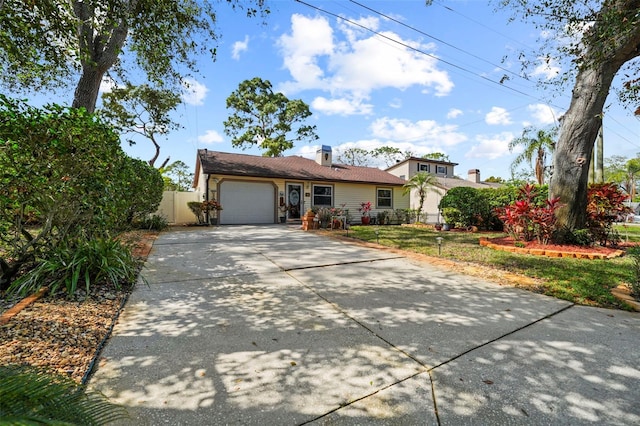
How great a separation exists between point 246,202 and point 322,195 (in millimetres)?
4361

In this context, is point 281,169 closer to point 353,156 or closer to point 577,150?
point 577,150

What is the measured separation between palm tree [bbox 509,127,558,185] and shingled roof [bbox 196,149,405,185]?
26.3ft

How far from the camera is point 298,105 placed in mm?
24531

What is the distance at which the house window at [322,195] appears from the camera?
15.8 m

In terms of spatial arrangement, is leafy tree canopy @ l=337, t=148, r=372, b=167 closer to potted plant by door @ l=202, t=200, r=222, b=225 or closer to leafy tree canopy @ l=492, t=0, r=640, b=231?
potted plant by door @ l=202, t=200, r=222, b=225

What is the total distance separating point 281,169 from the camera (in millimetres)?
15336

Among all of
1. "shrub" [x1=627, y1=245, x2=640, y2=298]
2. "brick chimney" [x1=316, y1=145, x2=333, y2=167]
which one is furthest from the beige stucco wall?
"shrub" [x1=627, y1=245, x2=640, y2=298]

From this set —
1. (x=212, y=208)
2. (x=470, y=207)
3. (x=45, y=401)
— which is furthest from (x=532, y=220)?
(x=212, y=208)

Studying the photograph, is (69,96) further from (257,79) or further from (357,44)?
(257,79)

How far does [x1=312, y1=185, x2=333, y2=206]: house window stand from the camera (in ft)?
51.8

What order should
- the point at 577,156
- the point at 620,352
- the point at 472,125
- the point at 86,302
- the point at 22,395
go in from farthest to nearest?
the point at 472,125 < the point at 577,156 < the point at 86,302 < the point at 620,352 < the point at 22,395

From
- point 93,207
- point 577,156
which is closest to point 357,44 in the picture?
point 577,156

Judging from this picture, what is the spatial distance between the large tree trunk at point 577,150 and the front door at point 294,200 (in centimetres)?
1101

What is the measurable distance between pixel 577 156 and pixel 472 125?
1848 centimetres
